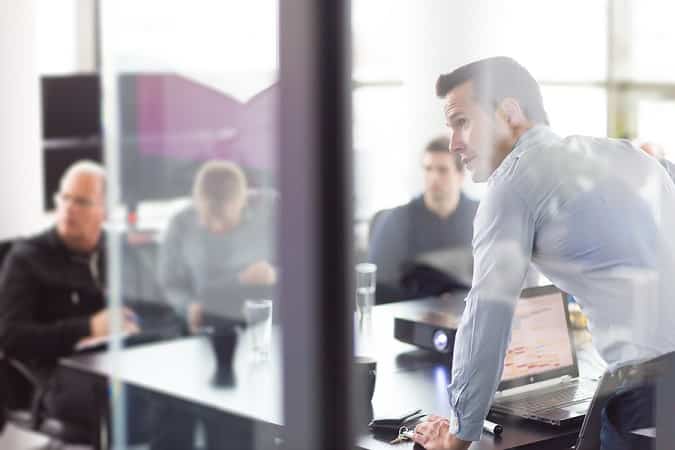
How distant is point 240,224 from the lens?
1613 millimetres

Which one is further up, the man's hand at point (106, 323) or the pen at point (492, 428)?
the man's hand at point (106, 323)

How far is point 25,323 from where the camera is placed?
155 centimetres

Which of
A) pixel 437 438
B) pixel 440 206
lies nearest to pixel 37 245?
pixel 437 438

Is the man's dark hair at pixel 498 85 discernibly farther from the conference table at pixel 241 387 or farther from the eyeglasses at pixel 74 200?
the eyeglasses at pixel 74 200

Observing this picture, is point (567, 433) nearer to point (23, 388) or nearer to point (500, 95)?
point (500, 95)

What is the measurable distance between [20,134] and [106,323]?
37 cm

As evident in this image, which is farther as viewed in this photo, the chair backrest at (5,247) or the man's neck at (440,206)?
the man's neck at (440,206)

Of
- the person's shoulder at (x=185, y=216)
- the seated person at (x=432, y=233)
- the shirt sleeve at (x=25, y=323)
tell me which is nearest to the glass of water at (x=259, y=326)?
the person's shoulder at (x=185, y=216)

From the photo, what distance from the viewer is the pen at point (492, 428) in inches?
70.4

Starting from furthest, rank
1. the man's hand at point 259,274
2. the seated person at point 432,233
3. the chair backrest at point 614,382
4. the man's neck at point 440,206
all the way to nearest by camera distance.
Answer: the man's neck at point 440,206, the seated person at point 432,233, the chair backrest at point 614,382, the man's hand at point 259,274

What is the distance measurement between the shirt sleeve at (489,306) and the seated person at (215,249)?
477 mm

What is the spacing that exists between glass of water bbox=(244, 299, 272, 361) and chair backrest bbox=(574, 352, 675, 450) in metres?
0.72

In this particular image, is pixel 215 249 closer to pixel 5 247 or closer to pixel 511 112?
pixel 5 247

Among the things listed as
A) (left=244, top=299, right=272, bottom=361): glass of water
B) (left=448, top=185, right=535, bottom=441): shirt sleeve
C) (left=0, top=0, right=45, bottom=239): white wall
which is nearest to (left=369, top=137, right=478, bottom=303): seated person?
(left=448, top=185, right=535, bottom=441): shirt sleeve
